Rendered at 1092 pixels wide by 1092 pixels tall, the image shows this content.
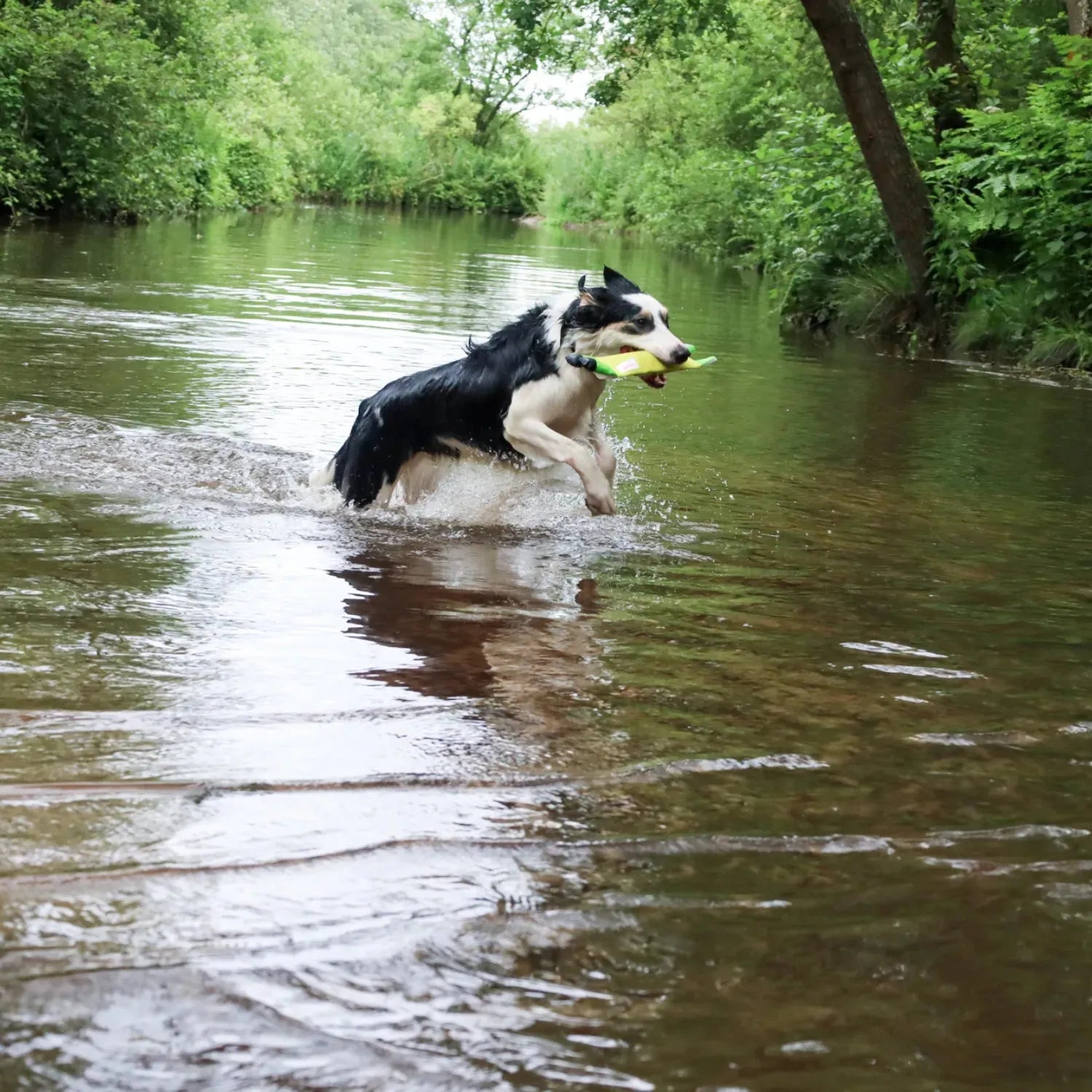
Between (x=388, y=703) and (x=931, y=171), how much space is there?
14.0m

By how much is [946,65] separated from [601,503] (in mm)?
13237

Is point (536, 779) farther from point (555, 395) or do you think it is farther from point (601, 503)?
point (555, 395)

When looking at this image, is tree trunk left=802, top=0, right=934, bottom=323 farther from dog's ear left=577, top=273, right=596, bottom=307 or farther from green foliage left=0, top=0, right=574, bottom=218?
dog's ear left=577, top=273, right=596, bottom=307

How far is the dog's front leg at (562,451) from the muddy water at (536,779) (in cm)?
17

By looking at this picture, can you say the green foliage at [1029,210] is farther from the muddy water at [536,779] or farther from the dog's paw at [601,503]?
the dog's paw at [601,503]

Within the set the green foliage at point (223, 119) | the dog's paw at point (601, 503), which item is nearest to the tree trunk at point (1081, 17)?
the green foliage at point (223, 119)

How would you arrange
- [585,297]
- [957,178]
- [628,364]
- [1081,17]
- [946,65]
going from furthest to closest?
[946,65]
[1081,17]
[957,178]
[585,297]
[628,364]

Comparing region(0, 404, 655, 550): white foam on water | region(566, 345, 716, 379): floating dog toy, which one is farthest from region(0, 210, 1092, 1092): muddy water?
region(566, 345, 716, 379): floating dog toy

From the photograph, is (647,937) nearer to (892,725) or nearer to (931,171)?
(892,725)

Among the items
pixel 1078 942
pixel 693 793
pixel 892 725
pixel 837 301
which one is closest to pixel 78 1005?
pixel 693 793

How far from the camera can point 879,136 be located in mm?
15430

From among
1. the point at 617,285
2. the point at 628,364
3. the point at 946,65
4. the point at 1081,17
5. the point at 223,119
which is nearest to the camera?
the point at 628,364

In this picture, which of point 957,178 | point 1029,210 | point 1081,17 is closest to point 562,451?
point 1029,210

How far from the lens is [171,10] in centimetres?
3544
